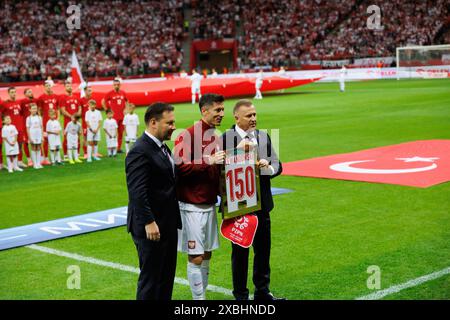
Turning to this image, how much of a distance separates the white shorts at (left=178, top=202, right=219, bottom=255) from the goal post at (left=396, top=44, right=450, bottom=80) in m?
35.4

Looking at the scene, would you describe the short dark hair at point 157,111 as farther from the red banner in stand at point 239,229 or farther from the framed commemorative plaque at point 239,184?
the red banner in stand at point 239,229

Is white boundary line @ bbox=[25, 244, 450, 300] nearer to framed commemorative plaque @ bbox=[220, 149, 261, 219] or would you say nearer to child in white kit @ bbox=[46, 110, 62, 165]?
framed commemorative plaque @ bbox=[220, 149, 261, 219]

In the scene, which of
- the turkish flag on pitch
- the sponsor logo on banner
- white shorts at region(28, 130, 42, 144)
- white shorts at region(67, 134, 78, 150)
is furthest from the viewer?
white shorts at region(67, 134, 78, 150)

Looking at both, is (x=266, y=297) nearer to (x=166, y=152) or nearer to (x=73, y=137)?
(x=166, y=152)

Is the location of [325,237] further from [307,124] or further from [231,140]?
[307,124]

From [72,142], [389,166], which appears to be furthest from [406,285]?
[72,142]

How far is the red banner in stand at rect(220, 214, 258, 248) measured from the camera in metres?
5.46

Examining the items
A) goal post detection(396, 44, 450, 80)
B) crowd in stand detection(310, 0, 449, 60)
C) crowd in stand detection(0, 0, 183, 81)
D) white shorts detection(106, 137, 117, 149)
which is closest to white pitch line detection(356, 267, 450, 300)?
white shorts detection(106, 137, 117, 149)

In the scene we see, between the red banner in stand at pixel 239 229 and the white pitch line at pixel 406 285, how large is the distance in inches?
52.2

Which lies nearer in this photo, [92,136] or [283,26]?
[92,136]

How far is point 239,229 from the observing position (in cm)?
548

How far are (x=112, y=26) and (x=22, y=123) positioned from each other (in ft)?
132

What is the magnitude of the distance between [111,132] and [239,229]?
11.2 metres
